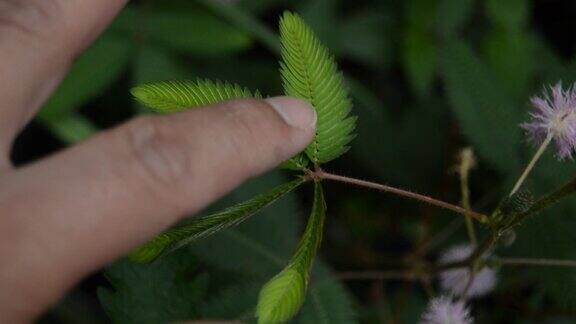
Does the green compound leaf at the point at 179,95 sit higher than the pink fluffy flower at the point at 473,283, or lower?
lower

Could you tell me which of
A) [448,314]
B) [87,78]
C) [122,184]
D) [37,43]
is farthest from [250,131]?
[87,78]

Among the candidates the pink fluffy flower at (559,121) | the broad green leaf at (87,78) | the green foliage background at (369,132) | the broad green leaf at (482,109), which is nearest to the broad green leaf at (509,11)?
the green foliage background at (369,132)

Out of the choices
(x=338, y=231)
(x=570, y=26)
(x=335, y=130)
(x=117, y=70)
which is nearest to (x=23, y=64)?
(x=335, y=130)

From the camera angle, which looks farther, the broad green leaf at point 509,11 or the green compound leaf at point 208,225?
the broad green leaf at point 509,11

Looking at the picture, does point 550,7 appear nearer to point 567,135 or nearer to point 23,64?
point 567,135

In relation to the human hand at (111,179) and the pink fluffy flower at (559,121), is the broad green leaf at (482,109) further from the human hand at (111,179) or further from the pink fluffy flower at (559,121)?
the human hand at (111,179)

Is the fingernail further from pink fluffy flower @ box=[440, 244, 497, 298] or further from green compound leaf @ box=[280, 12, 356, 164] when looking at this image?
pink fluffy flower @ box=[440, 244, 497, 298]

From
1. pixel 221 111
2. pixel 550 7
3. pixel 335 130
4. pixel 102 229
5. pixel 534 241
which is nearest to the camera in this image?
pixel 102 229
